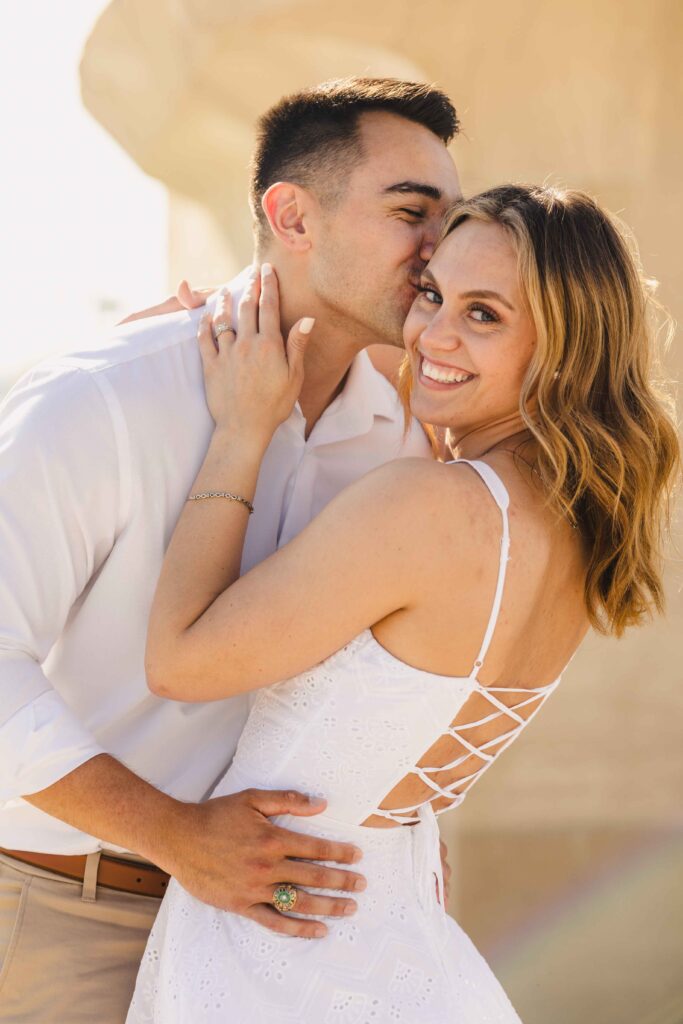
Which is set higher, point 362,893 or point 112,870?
point 362,893

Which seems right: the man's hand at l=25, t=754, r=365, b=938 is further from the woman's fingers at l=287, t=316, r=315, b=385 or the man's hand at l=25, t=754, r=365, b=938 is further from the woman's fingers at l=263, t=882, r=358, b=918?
A: the woman's fingers at l=287, t=316, r=315, b=385

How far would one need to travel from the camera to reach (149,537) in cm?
207

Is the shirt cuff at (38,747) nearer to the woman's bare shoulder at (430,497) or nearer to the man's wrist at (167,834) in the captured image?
the man's wrist at (167,834)

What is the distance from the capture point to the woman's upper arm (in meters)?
1.71

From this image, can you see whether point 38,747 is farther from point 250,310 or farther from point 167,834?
point 250,310

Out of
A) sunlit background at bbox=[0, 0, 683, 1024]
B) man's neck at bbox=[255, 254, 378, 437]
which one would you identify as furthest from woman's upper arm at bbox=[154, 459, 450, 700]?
sunlit background at bbox=[0, 0, 683, 1024]

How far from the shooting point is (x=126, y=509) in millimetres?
2043

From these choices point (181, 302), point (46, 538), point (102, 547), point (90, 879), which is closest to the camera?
point (46, 538)

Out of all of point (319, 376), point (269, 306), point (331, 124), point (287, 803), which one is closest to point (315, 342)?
point (319, 376)

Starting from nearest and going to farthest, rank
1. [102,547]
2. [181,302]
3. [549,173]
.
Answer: [102,547] → [181,302] → [549,173]

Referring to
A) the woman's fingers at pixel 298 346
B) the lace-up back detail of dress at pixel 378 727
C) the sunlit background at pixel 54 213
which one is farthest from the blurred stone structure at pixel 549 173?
the sunlit background at pixel 54 213

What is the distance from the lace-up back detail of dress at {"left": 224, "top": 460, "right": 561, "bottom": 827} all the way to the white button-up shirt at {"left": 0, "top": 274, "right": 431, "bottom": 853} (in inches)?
10.8

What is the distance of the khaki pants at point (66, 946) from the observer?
6.84ft

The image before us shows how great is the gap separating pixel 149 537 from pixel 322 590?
1.50 feet
